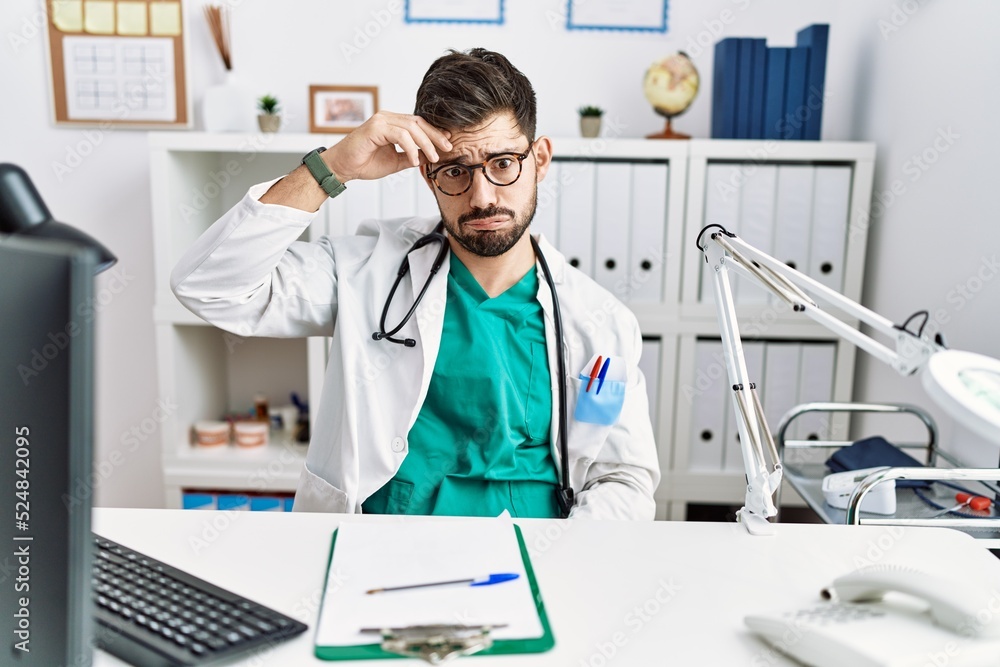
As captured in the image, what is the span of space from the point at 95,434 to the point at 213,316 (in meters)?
1.01

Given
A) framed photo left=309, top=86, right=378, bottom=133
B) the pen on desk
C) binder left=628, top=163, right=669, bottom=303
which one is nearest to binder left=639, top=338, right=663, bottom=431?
binder left=628, top=163, right=669, bottom=303

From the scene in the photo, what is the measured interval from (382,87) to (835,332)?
5.85ft

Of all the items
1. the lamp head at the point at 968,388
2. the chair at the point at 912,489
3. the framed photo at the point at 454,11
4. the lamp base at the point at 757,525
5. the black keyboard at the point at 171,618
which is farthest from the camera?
the framed photo at the point at 454,11

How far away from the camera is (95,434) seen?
543mm

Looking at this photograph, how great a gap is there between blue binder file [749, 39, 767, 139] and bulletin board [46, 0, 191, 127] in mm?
1614

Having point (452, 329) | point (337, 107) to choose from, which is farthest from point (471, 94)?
point (337, 107)

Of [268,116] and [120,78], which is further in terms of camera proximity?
[120,78]

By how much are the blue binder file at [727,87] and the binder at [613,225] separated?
30 centimetres

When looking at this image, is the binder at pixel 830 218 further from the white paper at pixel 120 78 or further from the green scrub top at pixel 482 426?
the white paper at pixel 120 78

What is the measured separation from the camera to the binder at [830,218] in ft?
7.37

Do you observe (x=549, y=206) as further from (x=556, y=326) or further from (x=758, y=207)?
(x=556, y=326)

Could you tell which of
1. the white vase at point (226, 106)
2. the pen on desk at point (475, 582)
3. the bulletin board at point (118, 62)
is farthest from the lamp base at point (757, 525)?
the bulletin board at point (118, 62)

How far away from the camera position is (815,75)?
2.25 meters

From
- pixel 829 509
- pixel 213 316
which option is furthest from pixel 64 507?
pixel 829 509
